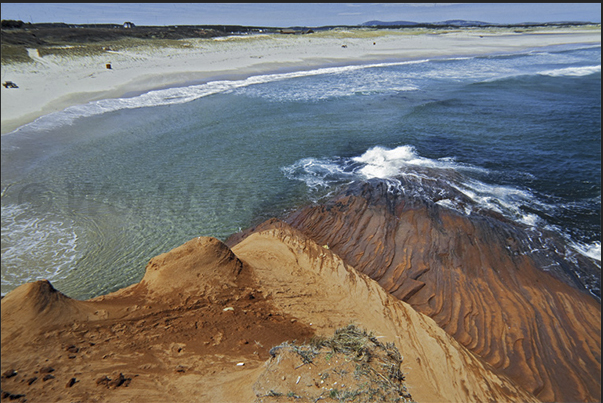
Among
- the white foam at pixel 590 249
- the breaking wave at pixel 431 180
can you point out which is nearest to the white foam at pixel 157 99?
the breaking wave at pixel 431 180

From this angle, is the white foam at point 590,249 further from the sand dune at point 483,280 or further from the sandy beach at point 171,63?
the sandy beach at point 171,63

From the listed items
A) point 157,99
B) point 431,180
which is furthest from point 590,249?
point 157,99

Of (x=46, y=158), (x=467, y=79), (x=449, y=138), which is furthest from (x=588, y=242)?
(x=467, y=79)

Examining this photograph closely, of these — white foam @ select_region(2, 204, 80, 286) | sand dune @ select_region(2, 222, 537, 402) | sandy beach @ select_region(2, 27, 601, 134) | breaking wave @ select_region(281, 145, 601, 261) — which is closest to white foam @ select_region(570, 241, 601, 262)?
breaking wave @ select_region(281, 145, 601, 261)

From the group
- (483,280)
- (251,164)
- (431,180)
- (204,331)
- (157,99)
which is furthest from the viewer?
(157,99)

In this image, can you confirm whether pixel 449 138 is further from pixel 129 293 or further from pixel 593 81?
pixel 593 81

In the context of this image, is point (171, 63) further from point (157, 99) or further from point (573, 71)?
point (573, 71)
